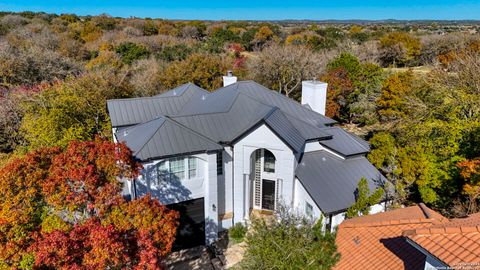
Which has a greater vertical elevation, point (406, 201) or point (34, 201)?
point (34, 201)

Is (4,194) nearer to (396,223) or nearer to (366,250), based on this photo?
(366,250)

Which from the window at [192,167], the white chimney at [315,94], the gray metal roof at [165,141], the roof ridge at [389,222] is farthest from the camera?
the white chimney at [315,94]

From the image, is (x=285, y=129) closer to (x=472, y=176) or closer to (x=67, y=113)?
(x=472, y=176)

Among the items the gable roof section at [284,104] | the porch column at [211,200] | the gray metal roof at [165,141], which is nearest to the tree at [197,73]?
the gable roof section at [284,104]

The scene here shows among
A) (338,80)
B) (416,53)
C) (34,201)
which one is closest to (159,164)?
(34,201)

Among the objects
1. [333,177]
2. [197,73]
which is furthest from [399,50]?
[333,177]

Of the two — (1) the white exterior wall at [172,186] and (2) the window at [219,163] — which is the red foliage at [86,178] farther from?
(2) the window at [219,163]
